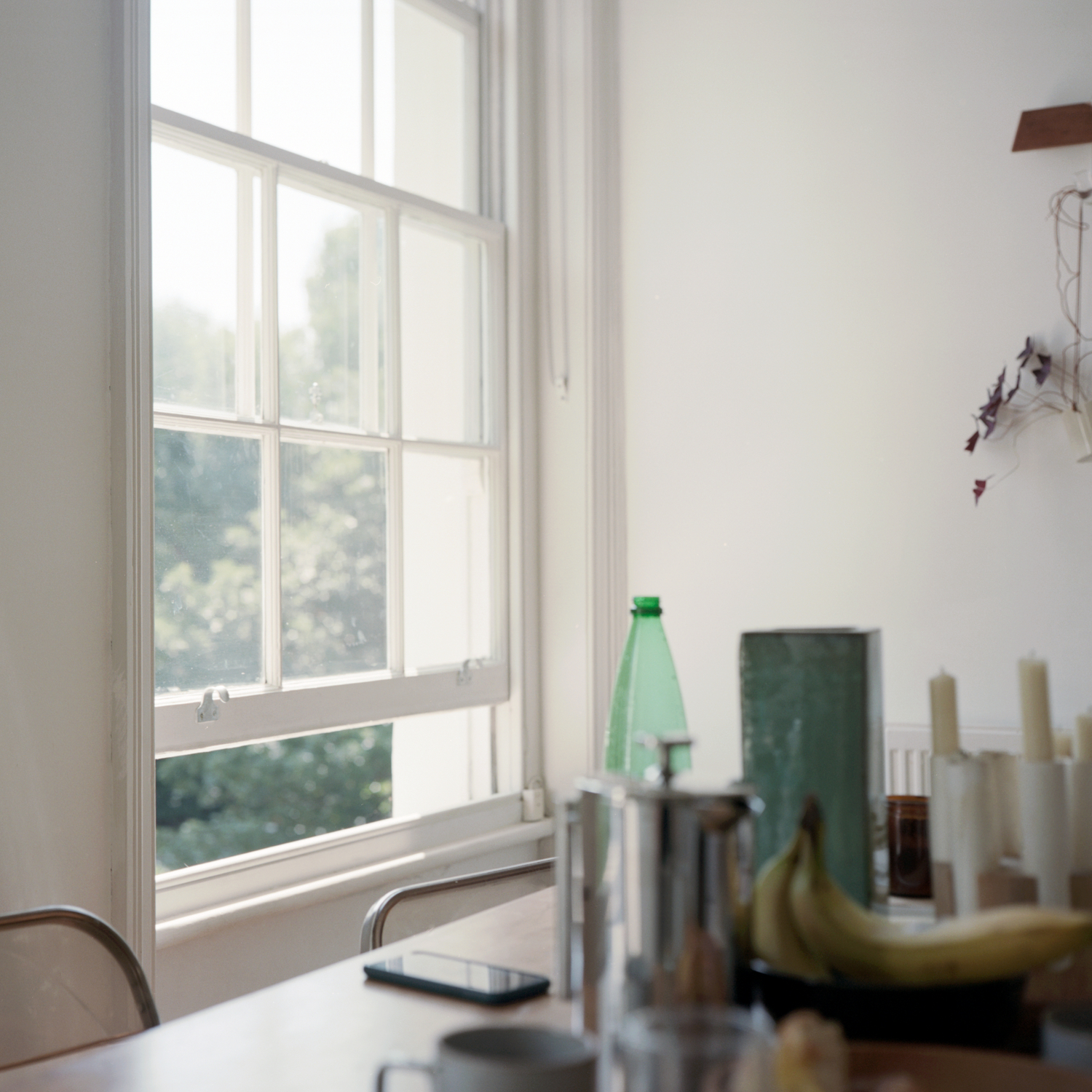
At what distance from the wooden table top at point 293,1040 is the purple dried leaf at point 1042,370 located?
5.27ft

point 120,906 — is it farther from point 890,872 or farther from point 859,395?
point 859,395

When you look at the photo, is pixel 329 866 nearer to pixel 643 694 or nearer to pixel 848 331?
pixel 643 694

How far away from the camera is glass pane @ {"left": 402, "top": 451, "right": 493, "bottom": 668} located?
8.20 feet

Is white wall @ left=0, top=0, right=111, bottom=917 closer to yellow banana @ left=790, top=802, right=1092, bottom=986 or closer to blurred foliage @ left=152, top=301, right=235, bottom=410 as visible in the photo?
blurred foliage @ left=152, top=301, right=235, bottom=410

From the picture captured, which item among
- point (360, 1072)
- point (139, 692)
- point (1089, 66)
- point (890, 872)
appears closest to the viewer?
point (360, 1072)

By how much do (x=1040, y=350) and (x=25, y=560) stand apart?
6.05 feet

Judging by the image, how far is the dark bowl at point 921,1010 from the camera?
77 centimetres

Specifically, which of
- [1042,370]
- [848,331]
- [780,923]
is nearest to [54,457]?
[780,923]

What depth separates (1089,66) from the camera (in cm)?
225

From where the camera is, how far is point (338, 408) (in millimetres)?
2301

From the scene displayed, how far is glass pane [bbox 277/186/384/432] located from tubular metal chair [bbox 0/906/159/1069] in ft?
3.46

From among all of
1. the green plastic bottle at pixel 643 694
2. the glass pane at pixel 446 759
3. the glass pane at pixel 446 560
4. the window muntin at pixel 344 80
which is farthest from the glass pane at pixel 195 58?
the glass pane at pixel 446 759

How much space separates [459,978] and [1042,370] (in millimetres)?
1718

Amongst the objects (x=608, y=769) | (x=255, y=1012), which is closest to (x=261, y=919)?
(x=608, y=769)
